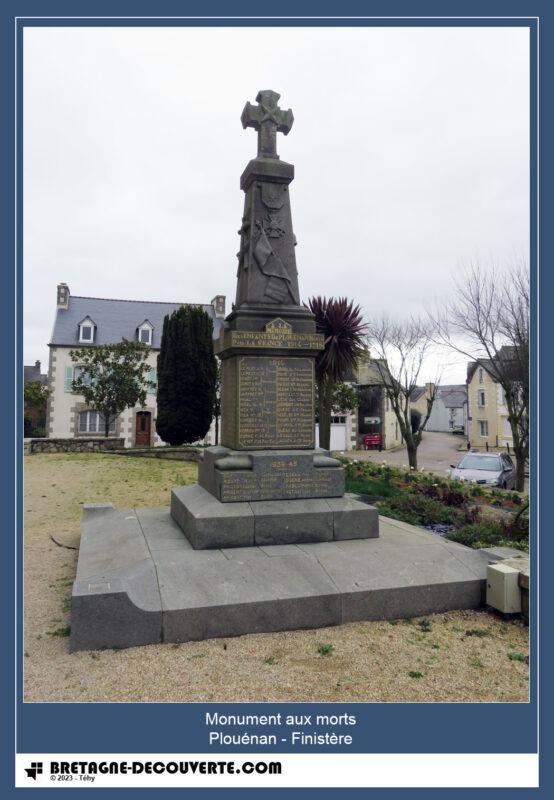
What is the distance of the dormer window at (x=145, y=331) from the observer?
34.6 metres

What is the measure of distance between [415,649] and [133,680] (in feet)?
7.58

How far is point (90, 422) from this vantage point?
32.6 m

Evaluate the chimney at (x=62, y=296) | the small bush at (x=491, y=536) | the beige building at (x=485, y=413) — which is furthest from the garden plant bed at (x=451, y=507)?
the beige building at (x=485, y=413)

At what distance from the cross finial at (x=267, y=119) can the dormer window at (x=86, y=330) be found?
27.7 meters

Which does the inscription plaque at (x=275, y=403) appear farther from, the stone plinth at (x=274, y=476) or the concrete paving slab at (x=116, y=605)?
the concrete paving slab at (x=116, y=605)

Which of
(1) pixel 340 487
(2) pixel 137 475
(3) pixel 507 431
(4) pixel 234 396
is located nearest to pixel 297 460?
(1) pixel 340 487

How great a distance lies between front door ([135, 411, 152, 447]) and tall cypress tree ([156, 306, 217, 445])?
10.8m

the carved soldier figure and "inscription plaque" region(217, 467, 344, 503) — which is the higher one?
the carved soldier figure

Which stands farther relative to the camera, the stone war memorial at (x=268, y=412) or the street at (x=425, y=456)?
the street at (x=425, y=456)

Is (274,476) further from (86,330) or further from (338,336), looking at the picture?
(86,330)

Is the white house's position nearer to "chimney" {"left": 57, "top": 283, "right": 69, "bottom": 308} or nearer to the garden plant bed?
"chimney" {"left": 57, "top": 283, "right": 69, "bottom": 308}

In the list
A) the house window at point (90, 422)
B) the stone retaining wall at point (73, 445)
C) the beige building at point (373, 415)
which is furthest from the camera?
the beige building at point (373, 415)

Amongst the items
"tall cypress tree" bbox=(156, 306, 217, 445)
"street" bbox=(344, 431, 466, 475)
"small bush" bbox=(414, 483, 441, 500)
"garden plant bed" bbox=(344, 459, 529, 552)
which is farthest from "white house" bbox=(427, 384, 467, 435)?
"small bush" bbox=(414, 483, 441, 500)

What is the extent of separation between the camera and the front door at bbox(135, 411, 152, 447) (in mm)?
33531
